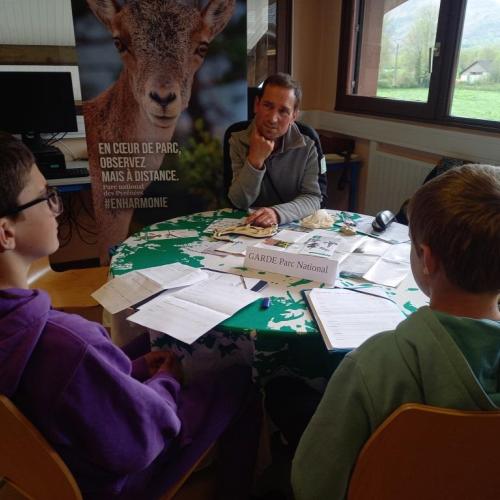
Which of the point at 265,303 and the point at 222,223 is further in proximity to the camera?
the point at 222,223

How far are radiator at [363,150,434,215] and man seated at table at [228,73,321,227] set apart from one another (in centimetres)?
116

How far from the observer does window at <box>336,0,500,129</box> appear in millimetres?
2537

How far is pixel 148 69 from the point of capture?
2525 millimetres

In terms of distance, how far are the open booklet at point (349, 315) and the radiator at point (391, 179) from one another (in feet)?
6.46

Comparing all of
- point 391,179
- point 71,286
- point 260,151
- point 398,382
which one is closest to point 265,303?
point 398,382

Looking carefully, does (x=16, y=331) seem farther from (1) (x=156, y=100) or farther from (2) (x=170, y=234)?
(1) (x=156, y=100)

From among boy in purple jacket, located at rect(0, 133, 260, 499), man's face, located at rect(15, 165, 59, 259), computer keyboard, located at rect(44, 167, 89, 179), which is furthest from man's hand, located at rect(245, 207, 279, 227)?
computer keyboard, located at rect(44, 167, 89, 179)

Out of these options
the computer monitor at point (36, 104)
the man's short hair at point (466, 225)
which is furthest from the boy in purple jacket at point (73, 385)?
the computer monitor at point (36, 104)

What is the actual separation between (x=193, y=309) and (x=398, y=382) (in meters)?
0.60

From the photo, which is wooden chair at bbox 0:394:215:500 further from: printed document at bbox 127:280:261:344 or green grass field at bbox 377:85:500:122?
green grass field at bbox 377:85:500:122

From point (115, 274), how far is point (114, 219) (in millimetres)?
1508

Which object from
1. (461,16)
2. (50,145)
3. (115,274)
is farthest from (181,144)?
(461,16)

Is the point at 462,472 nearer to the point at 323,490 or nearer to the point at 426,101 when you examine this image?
the point at 323,490

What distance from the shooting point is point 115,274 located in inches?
53.6
